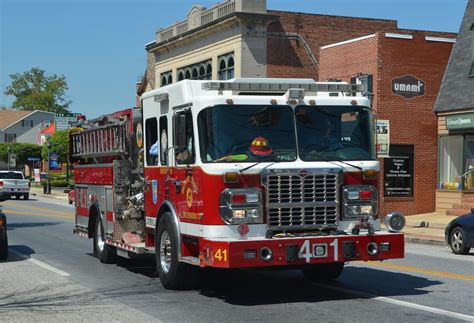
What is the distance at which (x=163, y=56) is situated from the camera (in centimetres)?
4691

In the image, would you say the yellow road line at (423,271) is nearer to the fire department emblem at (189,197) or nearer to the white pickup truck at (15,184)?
the fire department emblem at (189,197)

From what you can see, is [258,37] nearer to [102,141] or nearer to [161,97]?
[102,141]

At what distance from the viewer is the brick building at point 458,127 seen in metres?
27.1

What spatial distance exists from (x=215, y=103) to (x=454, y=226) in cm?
959

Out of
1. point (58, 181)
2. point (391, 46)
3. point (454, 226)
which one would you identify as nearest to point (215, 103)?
point (454, 226)

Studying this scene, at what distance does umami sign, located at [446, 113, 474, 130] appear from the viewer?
1053 inches

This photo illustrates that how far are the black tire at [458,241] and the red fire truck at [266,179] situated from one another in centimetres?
743

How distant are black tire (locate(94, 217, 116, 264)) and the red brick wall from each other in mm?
24412

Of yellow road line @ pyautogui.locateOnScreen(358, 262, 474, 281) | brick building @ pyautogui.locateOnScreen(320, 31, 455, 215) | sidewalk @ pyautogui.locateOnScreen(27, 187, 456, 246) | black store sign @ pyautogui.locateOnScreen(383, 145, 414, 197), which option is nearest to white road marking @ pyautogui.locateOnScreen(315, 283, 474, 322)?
yellow road line @ pyautogui.locateOnScreen(358, 262, 474, 281)

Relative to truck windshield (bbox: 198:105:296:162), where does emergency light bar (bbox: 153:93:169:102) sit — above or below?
above

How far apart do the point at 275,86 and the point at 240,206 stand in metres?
1.77

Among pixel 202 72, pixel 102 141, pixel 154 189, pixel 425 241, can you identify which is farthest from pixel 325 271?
pixel 202 72

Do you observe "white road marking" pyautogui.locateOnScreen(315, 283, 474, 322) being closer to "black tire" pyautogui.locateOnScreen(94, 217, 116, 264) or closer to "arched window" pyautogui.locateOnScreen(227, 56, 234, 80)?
"black tire" pyautogui.locateOnScreen(94, 217, 116, 264)

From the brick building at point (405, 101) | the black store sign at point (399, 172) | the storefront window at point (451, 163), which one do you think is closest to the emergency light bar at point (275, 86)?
the storefront window at point (451, 163)
